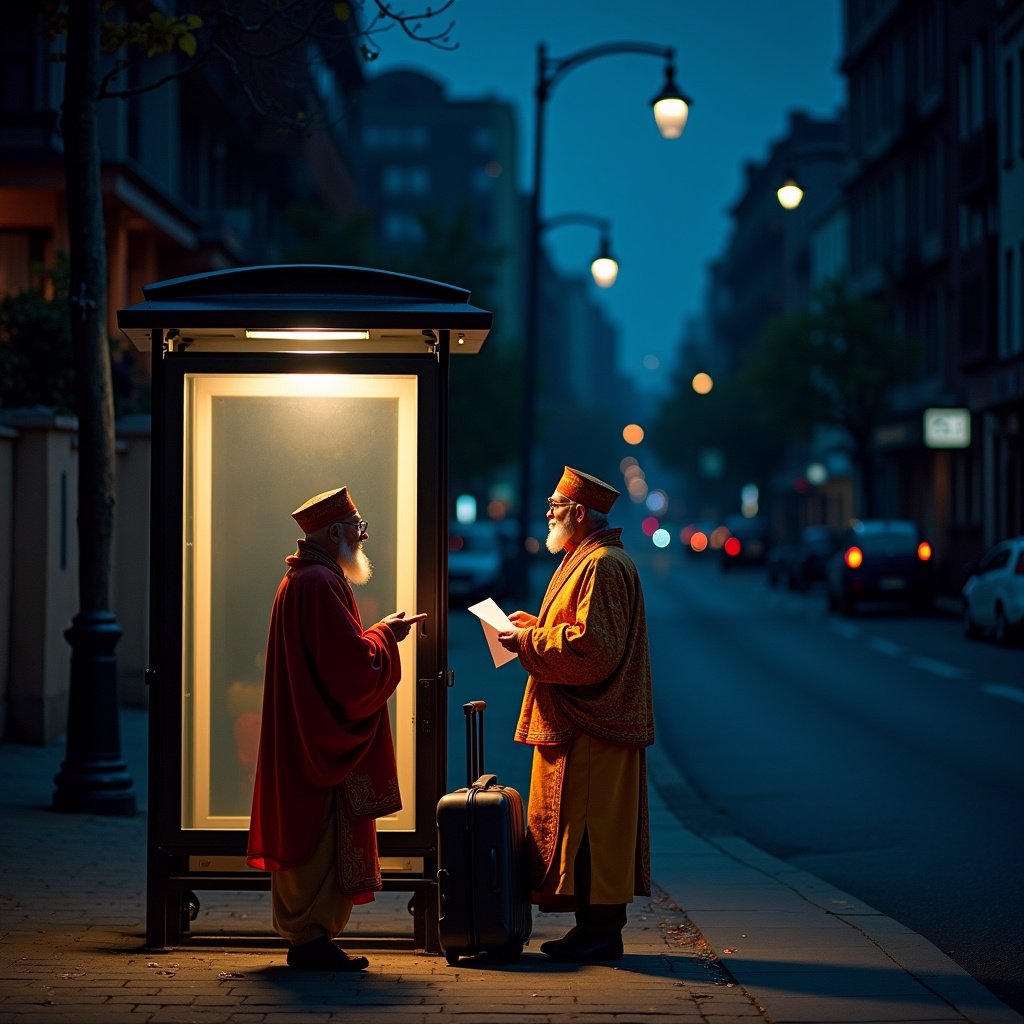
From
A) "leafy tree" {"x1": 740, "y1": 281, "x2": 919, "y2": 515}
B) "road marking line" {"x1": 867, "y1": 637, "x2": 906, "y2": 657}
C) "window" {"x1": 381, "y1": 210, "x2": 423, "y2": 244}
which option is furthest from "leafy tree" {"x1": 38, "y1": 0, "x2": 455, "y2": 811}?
"window" {"x1": 381, "y1": 210, "x2": 423, "y2": 244}

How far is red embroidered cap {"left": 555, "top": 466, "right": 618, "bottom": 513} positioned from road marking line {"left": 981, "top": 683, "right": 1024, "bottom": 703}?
1313cm

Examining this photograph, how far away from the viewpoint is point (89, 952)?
23.0 feet

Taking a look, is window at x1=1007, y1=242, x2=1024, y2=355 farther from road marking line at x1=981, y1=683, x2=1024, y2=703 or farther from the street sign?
road marking line at x1=981, y1=683, x2=1024, y2=703

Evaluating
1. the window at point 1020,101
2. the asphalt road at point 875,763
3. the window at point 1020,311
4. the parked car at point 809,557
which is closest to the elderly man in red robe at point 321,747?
the asphalt road at point 875,763

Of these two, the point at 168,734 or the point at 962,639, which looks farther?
the point at 962,639

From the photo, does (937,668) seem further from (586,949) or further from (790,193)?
(586,949)

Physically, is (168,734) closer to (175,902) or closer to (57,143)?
(175,902)

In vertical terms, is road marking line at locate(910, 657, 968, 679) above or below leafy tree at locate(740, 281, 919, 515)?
below

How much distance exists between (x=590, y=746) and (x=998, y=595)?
21025mm

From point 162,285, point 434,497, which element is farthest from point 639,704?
point 162,285

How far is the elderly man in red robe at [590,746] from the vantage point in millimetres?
6762


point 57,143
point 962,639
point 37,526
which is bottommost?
point 962,639

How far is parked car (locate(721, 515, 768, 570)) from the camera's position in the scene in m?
64.0

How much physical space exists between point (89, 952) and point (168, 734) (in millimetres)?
855
